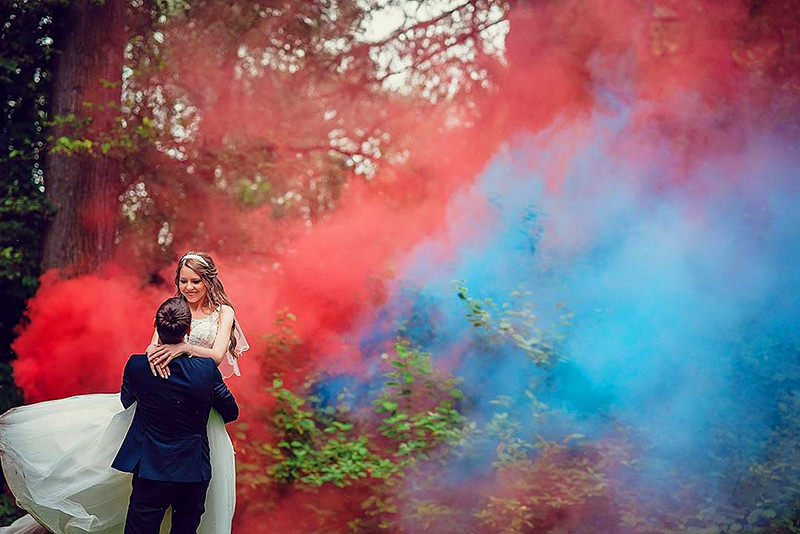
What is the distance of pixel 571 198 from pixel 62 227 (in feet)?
19.0

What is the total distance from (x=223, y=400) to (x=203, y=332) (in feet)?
1.59

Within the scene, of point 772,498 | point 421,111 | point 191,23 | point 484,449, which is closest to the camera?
point 772,498

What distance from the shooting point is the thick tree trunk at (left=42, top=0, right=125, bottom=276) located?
909cm

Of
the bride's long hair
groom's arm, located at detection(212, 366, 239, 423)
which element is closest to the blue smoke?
the bride's long hair

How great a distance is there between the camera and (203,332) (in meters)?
4.96

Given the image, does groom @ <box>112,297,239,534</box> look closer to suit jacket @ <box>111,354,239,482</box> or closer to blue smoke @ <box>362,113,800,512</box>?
suit jacket @ <box>111,354,239,482</box>

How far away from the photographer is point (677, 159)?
9.37 m

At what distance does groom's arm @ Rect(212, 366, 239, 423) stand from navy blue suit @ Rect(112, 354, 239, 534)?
0.35 ft

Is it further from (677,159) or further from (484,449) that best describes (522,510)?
(677,159)

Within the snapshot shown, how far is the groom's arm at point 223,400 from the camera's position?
468 centimetres

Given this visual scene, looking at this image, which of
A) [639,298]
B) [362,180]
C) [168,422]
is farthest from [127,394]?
[362,180]

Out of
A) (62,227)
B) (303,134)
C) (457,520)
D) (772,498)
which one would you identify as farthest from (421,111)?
(772,498)

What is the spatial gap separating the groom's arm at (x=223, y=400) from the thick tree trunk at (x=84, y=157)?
4966mm

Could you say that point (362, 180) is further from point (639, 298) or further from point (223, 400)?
point (223, 400)
